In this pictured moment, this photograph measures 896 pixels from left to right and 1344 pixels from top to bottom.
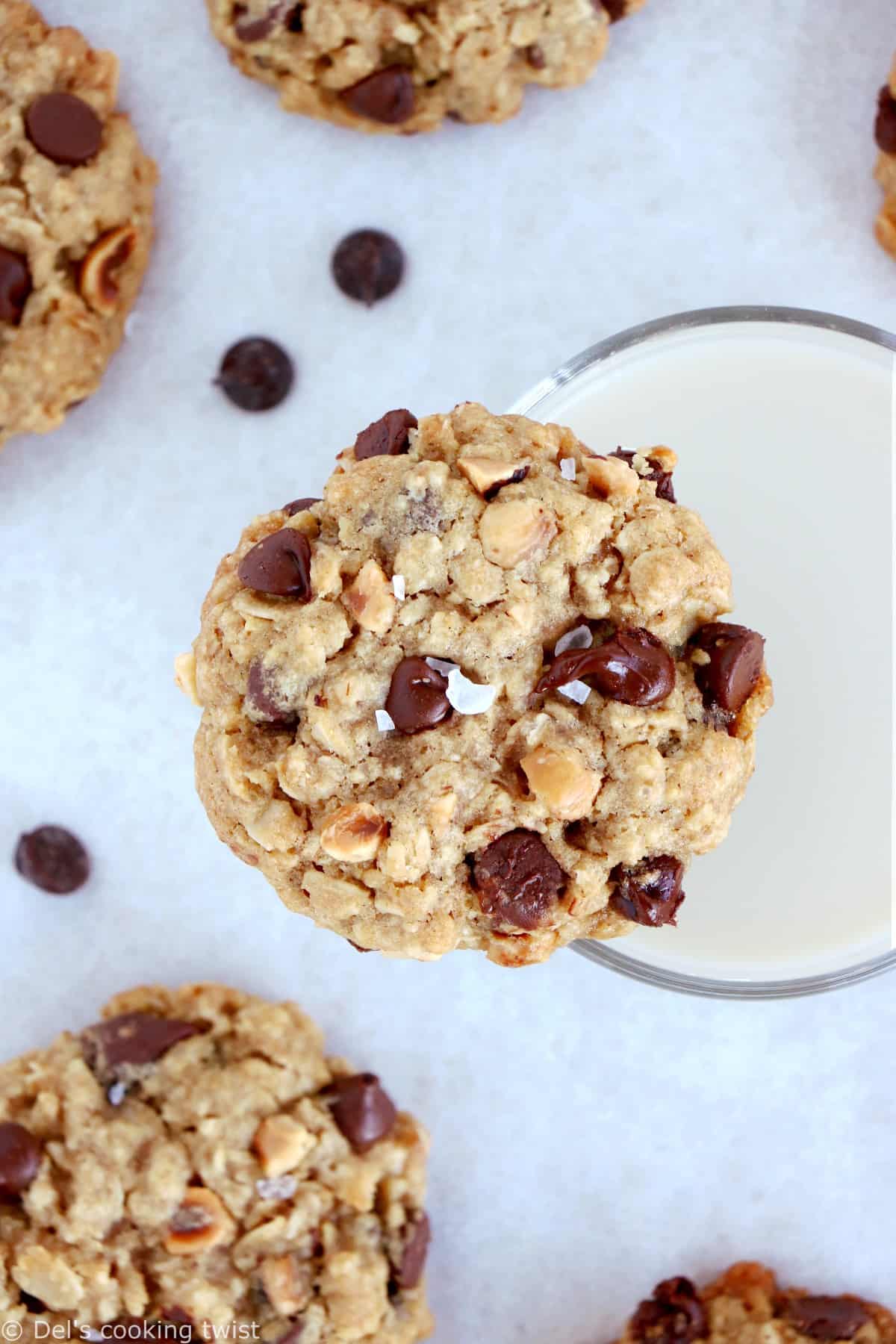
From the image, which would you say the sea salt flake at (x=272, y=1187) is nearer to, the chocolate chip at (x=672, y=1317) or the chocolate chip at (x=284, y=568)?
the chocolate chip at (x=672, y=1317)

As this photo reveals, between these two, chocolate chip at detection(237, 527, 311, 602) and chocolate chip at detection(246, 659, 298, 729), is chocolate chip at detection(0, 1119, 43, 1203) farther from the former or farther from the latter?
chocolate chip at detection(237, 527, 311, 602)

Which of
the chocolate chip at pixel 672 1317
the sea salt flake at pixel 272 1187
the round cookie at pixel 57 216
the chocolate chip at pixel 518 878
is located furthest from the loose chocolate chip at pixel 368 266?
the chocolate chip at pixel 672 1317

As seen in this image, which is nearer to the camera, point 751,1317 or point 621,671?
point 621,671

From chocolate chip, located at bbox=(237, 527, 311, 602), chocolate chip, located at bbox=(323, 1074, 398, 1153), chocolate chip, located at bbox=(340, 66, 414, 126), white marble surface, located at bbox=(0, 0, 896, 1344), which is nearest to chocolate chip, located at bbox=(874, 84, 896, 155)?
white marble surface, located at bbox=(0, 0, 896, 1344)

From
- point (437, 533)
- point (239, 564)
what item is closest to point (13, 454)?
point (239, 564)

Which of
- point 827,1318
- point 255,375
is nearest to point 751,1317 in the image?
point 827,1318

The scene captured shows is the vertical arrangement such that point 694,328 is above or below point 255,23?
below

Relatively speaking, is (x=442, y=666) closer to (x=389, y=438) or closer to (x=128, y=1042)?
(x=389, y=438)
